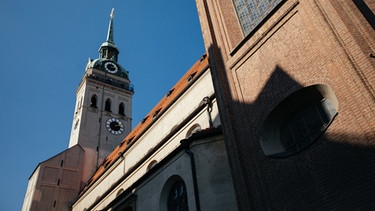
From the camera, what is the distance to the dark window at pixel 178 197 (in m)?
10.7

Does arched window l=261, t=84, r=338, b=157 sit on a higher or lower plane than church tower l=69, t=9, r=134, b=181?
lower

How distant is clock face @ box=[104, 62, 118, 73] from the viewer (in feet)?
130

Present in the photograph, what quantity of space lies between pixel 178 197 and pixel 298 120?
214 inches

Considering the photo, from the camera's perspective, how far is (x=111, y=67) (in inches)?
1587

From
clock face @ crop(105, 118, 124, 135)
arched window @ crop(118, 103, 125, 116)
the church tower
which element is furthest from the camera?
arched window @ crop(118, 103, 125, 116)

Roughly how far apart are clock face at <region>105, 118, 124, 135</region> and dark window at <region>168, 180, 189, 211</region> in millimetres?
22161

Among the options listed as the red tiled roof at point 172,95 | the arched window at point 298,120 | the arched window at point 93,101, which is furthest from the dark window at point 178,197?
the arched window at point 93,101

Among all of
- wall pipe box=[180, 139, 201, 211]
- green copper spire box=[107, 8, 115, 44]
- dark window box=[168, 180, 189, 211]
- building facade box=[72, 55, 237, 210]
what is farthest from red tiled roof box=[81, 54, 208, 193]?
green copper spire box=[107, 8, 115, 44]

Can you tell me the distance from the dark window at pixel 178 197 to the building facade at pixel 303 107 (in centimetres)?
317

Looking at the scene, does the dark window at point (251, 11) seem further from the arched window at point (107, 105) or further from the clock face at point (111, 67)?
the clock face at point (111, 67)

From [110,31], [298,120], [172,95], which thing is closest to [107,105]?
[172,95]

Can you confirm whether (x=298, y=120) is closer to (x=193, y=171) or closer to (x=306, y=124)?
(x=306, y=124)

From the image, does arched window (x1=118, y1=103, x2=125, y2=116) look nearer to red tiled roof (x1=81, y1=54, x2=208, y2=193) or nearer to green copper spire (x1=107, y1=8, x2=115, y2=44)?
red tiled roof (x1=81, y1=54, x2=208, y2=193)

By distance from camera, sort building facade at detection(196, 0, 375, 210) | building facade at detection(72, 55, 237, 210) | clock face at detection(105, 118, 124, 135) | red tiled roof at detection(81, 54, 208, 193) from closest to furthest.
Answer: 1. building facade at detection(196, 0, 375, 210)
2. building facade at detection(72, 55, 237, 210)
3. red tiled roof at detection(81, 54, 208, 193)
4. clock face at detection(105, 118, 124, 135)
